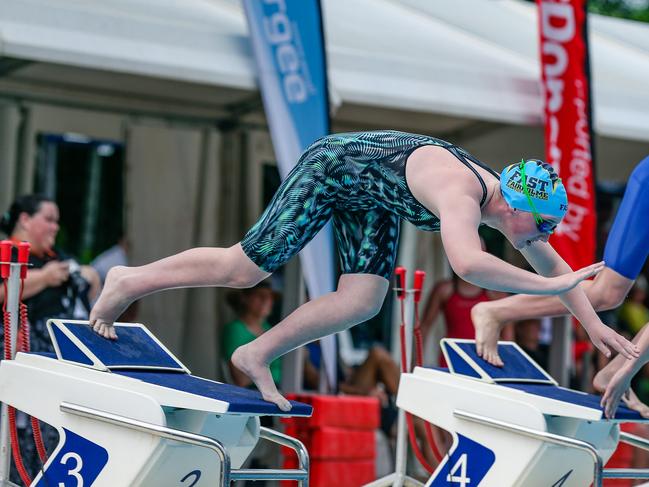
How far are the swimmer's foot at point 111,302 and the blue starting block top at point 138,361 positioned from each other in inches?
1.5

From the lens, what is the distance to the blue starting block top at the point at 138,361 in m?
4.05

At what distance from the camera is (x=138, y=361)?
4410mm

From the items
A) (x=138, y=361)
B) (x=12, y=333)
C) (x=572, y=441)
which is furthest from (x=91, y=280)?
(x=572, y=441)

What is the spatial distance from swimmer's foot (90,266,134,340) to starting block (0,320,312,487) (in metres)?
0.05

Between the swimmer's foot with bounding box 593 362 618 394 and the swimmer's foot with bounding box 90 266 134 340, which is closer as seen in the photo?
the swimmer's foot with bounding box 90 266 134 340

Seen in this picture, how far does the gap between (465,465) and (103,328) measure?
5.35 feet

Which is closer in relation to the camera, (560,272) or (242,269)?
A: (242,269)

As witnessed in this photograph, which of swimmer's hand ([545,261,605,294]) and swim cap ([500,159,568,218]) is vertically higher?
swim cap ([500,159,568,218])

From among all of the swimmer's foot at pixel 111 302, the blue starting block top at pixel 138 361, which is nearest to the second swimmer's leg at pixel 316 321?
the blue starting block top at pixel 138 361

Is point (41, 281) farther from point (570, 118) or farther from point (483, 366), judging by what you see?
point (570, 118)

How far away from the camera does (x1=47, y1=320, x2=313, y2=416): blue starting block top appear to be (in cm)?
405

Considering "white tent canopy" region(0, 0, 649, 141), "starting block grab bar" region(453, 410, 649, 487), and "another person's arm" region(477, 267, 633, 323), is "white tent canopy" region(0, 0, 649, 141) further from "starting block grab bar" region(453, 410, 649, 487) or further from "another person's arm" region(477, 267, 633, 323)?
"starting block grab bar" region(453, 410, 649, 487)

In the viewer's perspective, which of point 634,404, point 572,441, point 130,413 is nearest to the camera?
point 130,413

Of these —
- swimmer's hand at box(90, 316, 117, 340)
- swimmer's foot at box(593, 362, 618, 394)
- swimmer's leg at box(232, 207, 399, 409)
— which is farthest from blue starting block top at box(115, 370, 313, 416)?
swimmer's foot at box(593, 362, 618, 394)
